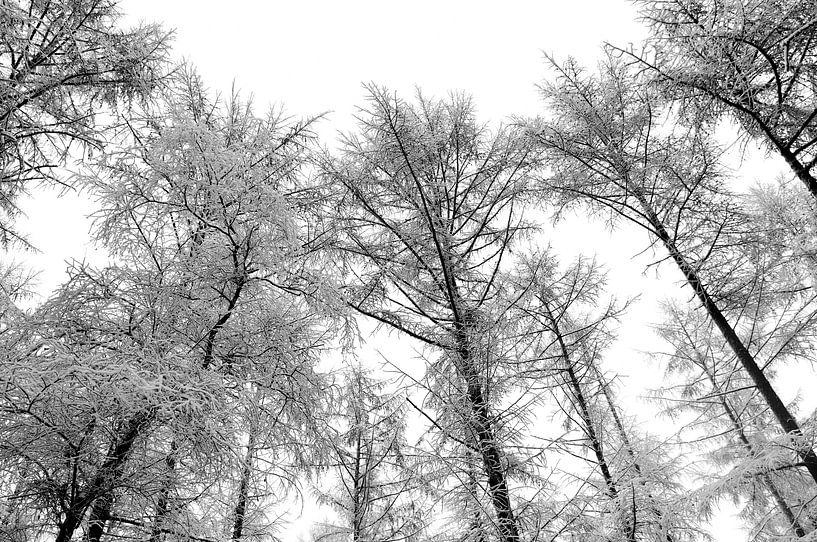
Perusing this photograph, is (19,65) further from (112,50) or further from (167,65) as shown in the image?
(167,65)

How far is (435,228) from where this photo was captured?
197 inches

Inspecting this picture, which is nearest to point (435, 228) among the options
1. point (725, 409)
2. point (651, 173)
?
point (651, 173)

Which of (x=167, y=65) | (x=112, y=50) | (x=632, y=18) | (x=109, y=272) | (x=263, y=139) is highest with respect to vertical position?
(x=167, y=65)

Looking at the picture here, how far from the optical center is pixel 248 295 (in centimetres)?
396

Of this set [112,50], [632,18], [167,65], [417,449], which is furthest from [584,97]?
[112,50]

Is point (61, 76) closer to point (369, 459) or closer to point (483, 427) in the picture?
point (483, 427)

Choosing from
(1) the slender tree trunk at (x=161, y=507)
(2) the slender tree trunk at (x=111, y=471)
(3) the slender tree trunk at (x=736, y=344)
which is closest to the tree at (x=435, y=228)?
(3) the slender tree trunk at (x=736, y=344)

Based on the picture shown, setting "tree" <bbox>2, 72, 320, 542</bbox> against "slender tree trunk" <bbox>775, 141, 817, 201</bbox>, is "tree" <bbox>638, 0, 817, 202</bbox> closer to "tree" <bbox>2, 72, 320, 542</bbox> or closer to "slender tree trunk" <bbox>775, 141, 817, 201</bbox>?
"slender tree trunk" <bbox>775, 141, 817, 201</bbox>

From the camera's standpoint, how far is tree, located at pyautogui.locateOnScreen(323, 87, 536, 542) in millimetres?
4273

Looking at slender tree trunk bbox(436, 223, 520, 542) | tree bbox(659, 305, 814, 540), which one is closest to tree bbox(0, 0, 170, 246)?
slender tree trunk bbox(436, 223, 520, 542)

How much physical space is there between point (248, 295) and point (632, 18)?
5.16 m

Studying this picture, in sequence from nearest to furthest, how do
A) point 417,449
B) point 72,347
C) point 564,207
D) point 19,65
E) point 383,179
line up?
point 72,347 → point 417,449 → point 19,65 → point 383,179 → point 564,207

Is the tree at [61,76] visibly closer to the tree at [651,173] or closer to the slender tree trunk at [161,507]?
the slender tree trunk at [161,507]

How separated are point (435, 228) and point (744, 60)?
11.5ft
